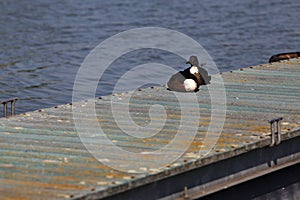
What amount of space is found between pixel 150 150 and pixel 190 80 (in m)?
3.37

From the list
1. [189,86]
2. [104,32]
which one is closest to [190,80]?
[189,86]

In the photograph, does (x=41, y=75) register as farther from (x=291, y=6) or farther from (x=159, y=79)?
(x=291, y=6)

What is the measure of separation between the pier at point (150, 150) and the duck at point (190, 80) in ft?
0.86

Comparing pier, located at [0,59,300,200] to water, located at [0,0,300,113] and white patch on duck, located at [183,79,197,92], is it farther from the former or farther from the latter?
water, located at [0,0,300,113]

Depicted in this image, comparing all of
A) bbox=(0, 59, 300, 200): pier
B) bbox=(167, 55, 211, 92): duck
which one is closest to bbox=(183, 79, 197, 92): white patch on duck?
bbox=(167, 55, 211, 92): duck

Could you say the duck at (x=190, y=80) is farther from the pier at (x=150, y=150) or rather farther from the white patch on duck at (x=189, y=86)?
the pier at (x=150, y=150)

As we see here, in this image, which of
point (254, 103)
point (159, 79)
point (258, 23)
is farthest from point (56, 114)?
point (258, 23)

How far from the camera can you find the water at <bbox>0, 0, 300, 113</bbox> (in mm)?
20453

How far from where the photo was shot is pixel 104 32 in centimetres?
2662

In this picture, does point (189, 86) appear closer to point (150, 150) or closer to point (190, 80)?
point (190, 80)

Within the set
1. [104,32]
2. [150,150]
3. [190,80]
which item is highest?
[104,32]

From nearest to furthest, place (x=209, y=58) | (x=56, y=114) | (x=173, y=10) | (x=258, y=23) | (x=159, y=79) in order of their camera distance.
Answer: (x=56, y=114) → (x=159, y=79) → (x=209, y=58) → (x=258, y=23) → (x=173, y=10)

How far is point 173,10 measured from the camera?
3041cm

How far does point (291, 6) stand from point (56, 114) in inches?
880
